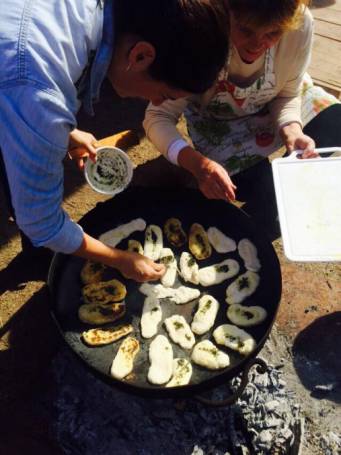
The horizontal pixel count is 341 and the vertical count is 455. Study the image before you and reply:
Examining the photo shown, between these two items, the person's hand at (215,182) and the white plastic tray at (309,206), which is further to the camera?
the person's hand at (215,182)

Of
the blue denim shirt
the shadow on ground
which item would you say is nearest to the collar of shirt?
the blue denim shirt

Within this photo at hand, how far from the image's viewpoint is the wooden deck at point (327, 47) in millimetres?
3879

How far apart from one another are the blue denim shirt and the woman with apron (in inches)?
34.1

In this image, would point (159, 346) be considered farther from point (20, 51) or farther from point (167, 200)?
point (20, 51)

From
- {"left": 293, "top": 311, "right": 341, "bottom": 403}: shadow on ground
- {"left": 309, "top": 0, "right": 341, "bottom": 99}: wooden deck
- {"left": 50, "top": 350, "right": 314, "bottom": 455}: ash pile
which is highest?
{"left": 309, "top": 0, "right": 341, "bottom": 99}: wooden deck

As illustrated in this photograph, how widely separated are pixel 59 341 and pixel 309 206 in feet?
5.18

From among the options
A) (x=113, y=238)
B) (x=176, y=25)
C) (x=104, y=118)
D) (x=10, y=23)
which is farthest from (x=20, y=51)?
(x=104, y=118)

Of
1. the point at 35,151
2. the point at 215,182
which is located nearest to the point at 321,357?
the point at 215,182

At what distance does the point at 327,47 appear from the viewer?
4211 millimetres

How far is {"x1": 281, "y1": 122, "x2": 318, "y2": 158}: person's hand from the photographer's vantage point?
260 cm

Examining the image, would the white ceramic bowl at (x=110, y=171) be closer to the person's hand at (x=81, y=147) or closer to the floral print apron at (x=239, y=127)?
the person's hand at (x=81, y=147)

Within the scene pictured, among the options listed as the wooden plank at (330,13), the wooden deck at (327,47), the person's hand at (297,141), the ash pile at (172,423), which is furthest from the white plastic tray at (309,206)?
the wooden plank at (330,13)

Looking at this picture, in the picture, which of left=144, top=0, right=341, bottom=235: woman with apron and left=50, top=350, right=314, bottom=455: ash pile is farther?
left=50, top=350, right=314, bottom=455: ash pile

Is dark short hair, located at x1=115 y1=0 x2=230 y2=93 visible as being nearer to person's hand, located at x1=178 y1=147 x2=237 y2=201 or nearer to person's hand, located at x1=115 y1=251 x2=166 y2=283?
person's hand, located at x1=115 y1=251 x2=166 y2=283
